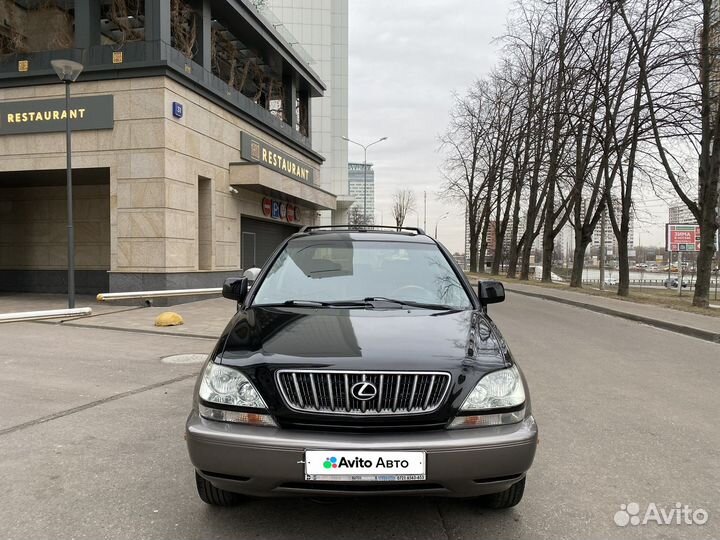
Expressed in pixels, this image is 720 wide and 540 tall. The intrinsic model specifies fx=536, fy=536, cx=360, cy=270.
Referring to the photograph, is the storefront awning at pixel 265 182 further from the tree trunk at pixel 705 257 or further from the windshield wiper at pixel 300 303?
the windshield wiper at pixel 300 303

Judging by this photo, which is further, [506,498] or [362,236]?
[362,236]

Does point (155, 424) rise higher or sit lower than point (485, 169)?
lower

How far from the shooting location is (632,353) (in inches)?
342

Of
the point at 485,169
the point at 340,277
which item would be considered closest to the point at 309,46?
the point at 485,169

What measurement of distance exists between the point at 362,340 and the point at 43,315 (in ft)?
35.2

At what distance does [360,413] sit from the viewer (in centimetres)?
254

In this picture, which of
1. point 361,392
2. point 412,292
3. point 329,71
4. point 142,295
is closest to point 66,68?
point 142,295

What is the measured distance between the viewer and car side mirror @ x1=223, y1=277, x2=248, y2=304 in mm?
4219

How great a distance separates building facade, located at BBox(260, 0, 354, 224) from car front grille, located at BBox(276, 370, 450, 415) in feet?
164

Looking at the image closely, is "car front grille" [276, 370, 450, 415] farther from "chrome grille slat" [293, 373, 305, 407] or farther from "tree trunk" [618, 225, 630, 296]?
"tree trunk" [618, 225, 630, 296]

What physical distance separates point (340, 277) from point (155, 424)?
2.16 m

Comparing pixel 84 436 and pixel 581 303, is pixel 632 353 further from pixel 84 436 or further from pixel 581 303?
pixel 581 303

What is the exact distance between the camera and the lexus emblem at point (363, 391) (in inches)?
101

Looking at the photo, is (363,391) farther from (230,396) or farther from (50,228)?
(50,228)
